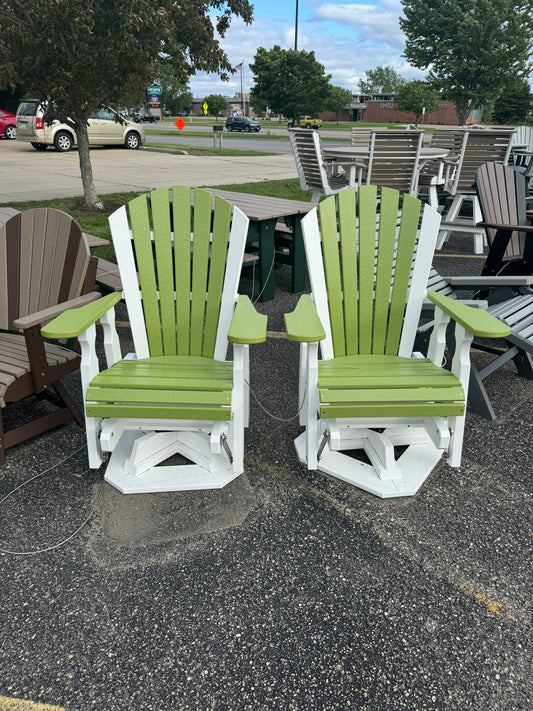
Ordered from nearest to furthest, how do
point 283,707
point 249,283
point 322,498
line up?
1. point 283,707
2. point 322,498
3. point 249,283

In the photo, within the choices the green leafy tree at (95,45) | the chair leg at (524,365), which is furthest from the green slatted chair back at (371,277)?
the green leafy tree at (95,45)

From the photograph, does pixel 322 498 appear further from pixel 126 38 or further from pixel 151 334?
pixel 126 38

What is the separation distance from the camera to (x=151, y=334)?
2834mm

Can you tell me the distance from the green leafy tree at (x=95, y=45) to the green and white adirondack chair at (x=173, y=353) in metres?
4.38

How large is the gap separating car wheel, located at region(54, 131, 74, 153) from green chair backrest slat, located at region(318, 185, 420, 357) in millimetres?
17136

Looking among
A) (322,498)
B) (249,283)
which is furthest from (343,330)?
(249,283)

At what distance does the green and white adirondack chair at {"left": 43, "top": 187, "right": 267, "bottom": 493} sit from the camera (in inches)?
87.2

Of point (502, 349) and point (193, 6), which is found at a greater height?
point (193, 6)

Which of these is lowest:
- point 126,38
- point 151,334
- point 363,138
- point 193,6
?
point 151,334

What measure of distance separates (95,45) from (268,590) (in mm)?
6689

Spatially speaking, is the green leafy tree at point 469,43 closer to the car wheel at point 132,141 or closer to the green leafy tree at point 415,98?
the car wheel at point 132,141

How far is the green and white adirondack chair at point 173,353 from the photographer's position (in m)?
2.21

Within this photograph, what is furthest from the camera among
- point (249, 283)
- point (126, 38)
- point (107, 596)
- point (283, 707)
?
point (126, 38)

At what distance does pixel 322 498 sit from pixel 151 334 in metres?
1.25
